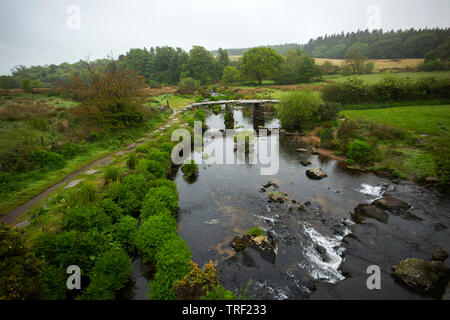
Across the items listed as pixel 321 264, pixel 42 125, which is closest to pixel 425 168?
pixel 321 264

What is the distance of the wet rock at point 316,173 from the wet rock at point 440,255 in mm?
8777

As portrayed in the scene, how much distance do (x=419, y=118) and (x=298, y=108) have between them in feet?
49.5

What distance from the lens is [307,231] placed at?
11391 millimetres

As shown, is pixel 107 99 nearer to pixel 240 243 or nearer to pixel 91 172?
pixel 91 172

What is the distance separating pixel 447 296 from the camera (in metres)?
7.40

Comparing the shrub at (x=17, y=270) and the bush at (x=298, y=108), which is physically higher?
the bush at (x=298, y=108)

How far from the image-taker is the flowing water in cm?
847

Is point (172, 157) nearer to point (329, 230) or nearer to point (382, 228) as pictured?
point (329, 230)

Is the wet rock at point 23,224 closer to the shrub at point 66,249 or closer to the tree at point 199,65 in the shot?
the shrub at point 66,249

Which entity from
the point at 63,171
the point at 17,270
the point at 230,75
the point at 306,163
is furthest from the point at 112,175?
the point at 230,75

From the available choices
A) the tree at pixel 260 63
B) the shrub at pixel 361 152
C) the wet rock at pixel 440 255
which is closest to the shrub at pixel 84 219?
the wet rock at pixel 440 255

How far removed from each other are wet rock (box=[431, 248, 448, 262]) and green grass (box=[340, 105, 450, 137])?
18.5m

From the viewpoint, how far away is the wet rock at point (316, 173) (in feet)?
57.5

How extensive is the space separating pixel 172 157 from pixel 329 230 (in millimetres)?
15464
